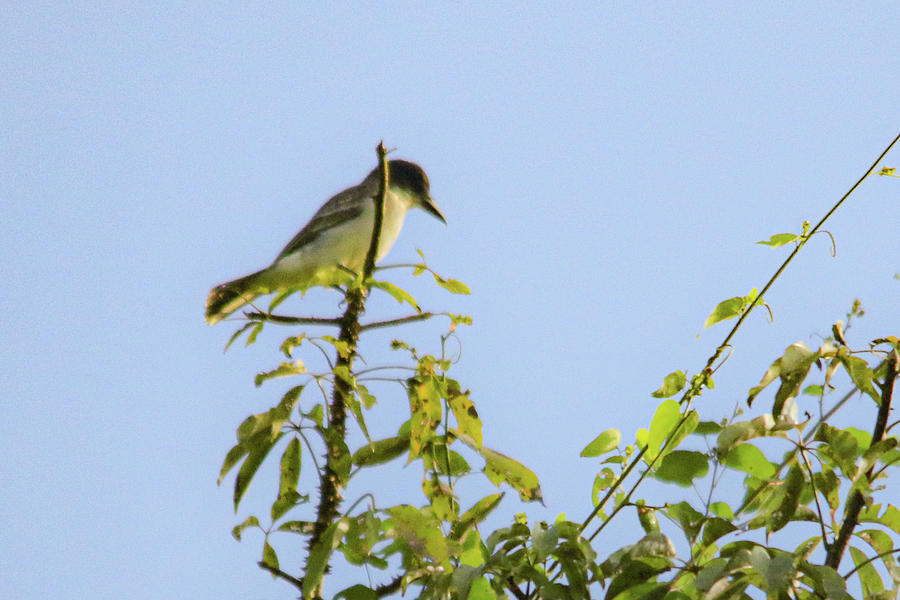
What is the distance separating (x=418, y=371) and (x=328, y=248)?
4666 mm

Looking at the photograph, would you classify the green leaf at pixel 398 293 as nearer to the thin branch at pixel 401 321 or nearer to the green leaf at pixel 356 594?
the thin branch at pixel 401 321

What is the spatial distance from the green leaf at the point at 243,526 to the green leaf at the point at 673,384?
977 millimetres

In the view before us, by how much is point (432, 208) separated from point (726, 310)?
16.5 feet

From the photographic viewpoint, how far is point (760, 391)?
2102mm

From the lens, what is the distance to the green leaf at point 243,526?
238 centimetres

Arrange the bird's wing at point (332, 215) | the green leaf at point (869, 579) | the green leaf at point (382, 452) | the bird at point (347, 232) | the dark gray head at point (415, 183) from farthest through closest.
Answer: the dark gray head at point (415, 183), the bird's wing at point (332, 215), the bird at point (347, 232), the green leaf at point (382, 452), the green leaf at point (869, 579)

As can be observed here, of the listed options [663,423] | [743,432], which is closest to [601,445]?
[663,423]

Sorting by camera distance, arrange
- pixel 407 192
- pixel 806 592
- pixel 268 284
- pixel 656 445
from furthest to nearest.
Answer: pixel 407 192 < pixel 268 284 < pixel 656 445 < pixel 806 592

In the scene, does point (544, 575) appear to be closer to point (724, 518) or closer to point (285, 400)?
point (724, 518)

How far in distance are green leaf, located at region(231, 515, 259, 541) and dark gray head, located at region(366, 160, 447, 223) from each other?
4.93m

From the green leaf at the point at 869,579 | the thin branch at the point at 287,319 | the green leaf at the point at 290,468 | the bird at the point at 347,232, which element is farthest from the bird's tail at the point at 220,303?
the green leaf at the point at 869,579

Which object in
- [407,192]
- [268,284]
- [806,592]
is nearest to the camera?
[806,592]

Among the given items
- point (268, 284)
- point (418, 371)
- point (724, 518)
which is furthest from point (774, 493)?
point (268, 284)

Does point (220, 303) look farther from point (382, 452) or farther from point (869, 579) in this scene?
point (869, 579)
